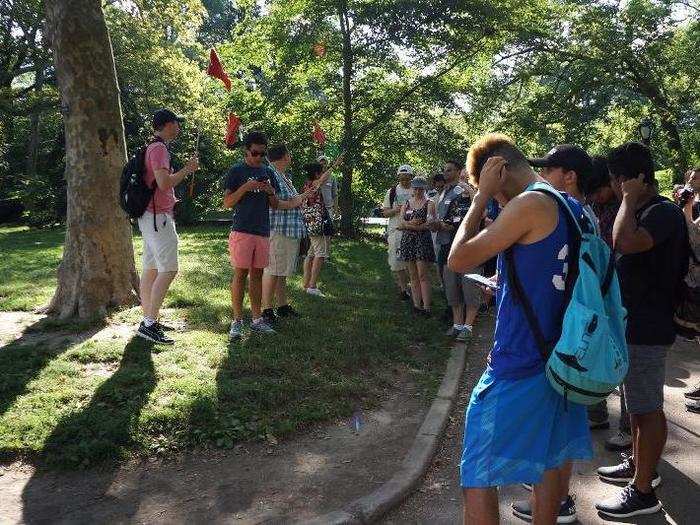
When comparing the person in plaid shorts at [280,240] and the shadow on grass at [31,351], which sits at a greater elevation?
the person in plaid shorts at [280,240]

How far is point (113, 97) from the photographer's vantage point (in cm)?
680

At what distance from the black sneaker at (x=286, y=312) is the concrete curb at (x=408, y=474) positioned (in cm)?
229

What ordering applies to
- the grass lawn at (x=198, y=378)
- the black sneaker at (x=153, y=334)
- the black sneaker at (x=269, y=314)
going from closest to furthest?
the grass lawn at (x=198, y=378), the black sneaker at (x=153, y=334), the black sneaker at (x=269, y=314)

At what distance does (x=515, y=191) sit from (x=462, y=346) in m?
4.49

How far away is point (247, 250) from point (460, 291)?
2.49m

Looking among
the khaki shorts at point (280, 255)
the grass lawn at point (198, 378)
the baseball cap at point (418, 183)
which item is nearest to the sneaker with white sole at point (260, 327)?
the grass lawn at point (198, 378)

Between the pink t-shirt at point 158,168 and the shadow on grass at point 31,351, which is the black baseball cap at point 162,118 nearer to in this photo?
the pink t-shirt at point 158,168

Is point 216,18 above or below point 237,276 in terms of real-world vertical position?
above

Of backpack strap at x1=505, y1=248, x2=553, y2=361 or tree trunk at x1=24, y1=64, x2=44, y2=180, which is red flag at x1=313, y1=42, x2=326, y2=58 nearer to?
backpack strap at x1=505, y1=248, x2=553, y2=361

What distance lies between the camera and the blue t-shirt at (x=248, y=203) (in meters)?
6.18

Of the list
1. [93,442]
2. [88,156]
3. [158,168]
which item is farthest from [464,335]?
[88,156]

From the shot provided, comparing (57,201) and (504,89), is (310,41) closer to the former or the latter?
(504,89)

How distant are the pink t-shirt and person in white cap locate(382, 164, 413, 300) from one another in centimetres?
363

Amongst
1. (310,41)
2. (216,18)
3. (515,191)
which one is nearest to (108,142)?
(515,191)
